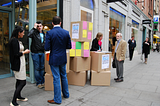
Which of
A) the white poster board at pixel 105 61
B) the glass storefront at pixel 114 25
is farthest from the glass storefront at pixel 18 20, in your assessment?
the glass storefront at pixel 114 25

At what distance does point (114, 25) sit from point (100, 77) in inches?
313

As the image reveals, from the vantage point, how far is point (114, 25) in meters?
11.8

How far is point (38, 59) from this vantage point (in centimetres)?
436

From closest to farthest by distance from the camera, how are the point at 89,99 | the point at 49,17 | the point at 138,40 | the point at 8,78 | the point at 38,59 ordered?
the point at 89,99 → the point at 38,59 → the point at 8,78 → the point at 49,17 → the point at 138,40

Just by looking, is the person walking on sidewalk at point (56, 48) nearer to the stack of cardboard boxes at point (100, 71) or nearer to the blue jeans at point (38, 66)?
the blue jeans at point (38, 66)

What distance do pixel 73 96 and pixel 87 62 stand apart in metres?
1.34

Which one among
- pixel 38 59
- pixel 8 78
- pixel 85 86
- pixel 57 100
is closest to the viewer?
pixel 57 100

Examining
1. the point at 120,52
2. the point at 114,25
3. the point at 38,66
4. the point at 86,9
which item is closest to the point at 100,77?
the point at 120,52

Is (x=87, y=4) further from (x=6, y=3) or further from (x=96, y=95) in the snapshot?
(x=96, y=95)

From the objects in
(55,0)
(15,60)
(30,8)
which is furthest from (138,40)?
(15,60)

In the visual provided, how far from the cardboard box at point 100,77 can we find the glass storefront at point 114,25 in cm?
593

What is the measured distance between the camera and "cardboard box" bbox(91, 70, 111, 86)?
4742 millimetres

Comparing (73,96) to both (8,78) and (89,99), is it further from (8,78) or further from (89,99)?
(8,78)

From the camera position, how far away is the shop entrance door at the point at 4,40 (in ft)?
18.1
